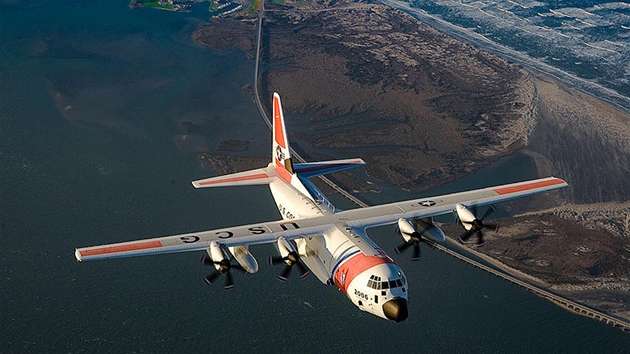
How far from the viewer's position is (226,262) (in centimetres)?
5519

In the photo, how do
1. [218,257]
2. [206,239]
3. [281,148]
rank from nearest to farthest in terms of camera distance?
[218,257]
[206,239]
[281,148]

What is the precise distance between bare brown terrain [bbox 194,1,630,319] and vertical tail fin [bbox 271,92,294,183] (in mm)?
33874

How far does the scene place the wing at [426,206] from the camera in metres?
64.7

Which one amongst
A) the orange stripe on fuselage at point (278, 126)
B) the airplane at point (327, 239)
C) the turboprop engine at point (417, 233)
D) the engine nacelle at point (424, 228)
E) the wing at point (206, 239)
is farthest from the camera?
the orange stripe on fuselage at point (278, 126)

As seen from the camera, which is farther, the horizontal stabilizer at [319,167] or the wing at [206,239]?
the horizontal stabilizer at [319,167]

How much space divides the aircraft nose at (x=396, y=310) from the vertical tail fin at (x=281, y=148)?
→ 26.7m

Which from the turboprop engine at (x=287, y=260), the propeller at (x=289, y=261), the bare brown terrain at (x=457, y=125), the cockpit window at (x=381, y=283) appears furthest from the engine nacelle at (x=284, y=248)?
the bare brown terrain at (x=457, y=125)

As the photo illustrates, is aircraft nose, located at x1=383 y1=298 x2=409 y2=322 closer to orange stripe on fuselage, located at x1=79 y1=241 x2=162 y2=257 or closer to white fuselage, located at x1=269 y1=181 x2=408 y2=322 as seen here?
white fuselage, located at x1=269 y1=181 x2=408 y2=322

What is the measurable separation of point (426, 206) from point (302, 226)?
14306 mm

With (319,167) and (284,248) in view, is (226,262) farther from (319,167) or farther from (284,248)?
(319,167)

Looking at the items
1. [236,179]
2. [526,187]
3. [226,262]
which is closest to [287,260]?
[226,262]

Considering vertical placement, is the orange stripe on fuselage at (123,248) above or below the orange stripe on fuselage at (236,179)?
above

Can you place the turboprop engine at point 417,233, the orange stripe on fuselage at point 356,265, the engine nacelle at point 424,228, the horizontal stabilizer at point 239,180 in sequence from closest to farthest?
the orange stripe on fuselage at point 356,265
the turboprop engine at point 417,233
the engine nacelle at point 424,228
the horizontal stabilizer at point 239,180

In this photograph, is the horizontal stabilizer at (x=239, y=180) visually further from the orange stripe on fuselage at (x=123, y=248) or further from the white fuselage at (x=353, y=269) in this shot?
the orange stripe on fuselage at (x=123, y=248)
